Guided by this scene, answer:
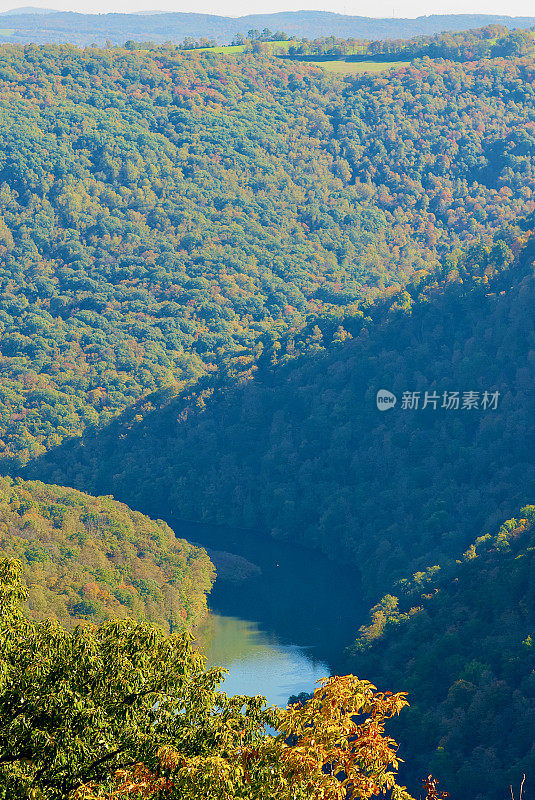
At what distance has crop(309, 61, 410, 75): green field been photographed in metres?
160

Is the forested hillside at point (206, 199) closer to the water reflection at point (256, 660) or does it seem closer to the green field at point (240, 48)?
the green field at point (240, 48)

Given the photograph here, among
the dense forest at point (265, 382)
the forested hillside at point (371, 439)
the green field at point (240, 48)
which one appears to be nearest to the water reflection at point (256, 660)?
the dense forest at point (265, 382)

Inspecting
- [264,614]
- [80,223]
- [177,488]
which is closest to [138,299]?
[80,223]

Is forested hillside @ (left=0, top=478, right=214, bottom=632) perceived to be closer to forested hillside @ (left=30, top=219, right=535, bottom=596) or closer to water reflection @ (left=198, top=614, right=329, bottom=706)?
water reflection @ (left=198, top=614, right=329, bottom=706)

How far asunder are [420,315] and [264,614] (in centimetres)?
2907

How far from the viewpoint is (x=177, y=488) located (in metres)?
91.8

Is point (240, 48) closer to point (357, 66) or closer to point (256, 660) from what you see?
point (357, 66)

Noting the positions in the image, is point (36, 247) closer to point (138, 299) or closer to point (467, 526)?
point (138, 299)

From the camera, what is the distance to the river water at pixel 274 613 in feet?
196

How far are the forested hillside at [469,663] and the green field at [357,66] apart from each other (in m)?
110

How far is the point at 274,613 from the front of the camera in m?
70.2

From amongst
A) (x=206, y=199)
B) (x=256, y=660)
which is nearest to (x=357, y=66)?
(x=206, y=199)

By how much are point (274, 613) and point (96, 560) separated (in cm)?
1169

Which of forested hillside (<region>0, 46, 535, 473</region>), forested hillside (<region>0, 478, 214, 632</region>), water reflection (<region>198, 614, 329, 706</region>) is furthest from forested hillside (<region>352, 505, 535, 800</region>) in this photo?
forested hillside (<region>0, 46, 535, 473</region>)
